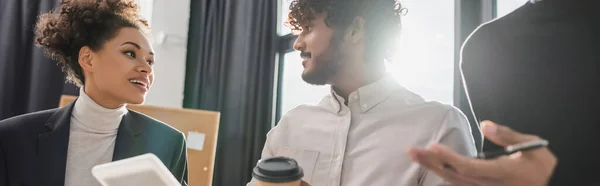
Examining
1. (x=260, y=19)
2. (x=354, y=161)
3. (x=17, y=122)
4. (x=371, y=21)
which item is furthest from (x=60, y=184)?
(x=260, y=19)

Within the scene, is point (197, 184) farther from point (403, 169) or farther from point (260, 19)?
point (260, 19)

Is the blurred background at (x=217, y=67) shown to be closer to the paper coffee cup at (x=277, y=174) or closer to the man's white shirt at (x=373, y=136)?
the man's white shirt at (x=373, y=136)

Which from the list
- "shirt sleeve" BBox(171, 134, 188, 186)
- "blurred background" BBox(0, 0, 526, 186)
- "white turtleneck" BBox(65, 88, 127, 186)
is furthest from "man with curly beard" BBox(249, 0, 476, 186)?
"blurred background" BBox(0, 0, 526, 186)

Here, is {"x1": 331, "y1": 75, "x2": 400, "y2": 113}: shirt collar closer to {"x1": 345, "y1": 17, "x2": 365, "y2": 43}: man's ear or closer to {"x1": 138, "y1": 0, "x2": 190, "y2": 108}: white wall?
{"x1": 345, "y1": 17, "x2": 365, "y2": 43}: man's ear

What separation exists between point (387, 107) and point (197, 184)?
0.72 metres

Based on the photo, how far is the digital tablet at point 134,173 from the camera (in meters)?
0.49

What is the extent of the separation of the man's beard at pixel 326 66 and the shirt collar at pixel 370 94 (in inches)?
2.4

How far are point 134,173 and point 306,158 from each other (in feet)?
1.20

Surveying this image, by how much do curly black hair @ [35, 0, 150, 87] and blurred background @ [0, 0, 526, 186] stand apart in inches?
28.4

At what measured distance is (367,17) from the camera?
0.85m

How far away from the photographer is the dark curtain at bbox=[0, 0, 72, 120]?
1.82 metres

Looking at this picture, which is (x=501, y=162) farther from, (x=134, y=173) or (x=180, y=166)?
(x=180, y=166)

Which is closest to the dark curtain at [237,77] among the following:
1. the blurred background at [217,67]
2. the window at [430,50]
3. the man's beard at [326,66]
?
the blurred background at [217,67]

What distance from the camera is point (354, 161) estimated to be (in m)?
0.79
